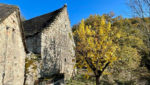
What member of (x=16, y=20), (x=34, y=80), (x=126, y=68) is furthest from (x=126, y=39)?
(x=16, y=20)

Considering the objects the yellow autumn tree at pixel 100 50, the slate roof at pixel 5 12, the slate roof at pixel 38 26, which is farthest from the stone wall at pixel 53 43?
the slate roof at pixel 5 12

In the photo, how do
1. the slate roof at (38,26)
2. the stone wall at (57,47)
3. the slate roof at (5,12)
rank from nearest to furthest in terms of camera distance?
the slate roof at (5,12) < the stone wall at (57,47) < the slate roof at (38,26)

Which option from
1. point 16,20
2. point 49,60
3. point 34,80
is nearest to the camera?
point 16,20

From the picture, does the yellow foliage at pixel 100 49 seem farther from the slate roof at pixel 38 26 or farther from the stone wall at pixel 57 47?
the slate roof at pixel 38 26

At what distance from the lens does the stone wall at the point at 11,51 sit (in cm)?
415

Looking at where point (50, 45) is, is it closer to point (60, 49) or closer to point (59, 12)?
point (60, 49)

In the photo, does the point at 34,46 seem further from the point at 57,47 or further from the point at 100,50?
the point at 100,50

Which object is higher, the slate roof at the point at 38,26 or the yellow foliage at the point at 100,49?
the slate roof at the point at 38,26

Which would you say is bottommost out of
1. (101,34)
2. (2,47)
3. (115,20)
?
(2,47)

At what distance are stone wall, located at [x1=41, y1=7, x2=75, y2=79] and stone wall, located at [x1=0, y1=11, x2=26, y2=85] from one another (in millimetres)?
3621

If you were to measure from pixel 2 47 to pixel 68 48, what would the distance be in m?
9.14

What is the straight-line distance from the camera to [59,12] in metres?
11.7

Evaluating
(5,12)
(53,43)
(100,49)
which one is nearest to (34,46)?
(53,43)

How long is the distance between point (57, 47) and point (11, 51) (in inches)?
252
